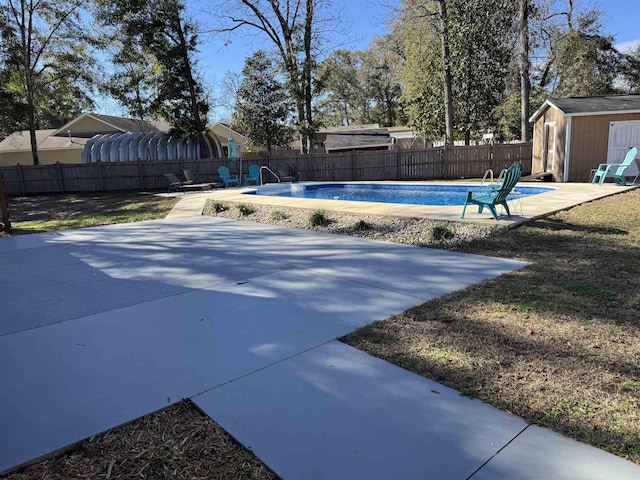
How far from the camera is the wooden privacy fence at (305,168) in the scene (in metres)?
18.5

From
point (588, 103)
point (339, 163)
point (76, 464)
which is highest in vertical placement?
point (588, 103)

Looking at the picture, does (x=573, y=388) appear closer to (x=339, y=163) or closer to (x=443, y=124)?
(x=339, y=163)

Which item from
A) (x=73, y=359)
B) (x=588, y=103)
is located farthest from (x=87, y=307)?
(x=588, y=103)

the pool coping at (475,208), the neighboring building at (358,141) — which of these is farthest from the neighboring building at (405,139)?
the pool coping at (475,208)

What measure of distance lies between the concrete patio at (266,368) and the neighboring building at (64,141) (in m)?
29.1

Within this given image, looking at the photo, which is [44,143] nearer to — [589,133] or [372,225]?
[372,225]

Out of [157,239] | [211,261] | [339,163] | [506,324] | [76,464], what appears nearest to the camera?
[76,464]

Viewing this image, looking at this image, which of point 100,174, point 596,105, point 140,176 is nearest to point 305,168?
point 140,176

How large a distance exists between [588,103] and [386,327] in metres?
14.8

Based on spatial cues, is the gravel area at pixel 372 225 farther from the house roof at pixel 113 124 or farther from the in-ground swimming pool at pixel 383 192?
the house roof at pixel 113 124

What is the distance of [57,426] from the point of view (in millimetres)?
2244

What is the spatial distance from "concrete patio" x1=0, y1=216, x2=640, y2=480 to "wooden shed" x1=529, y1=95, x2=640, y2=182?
11.0m

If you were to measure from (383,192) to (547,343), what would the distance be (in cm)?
1270

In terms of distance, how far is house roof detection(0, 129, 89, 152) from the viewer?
3002 cm
